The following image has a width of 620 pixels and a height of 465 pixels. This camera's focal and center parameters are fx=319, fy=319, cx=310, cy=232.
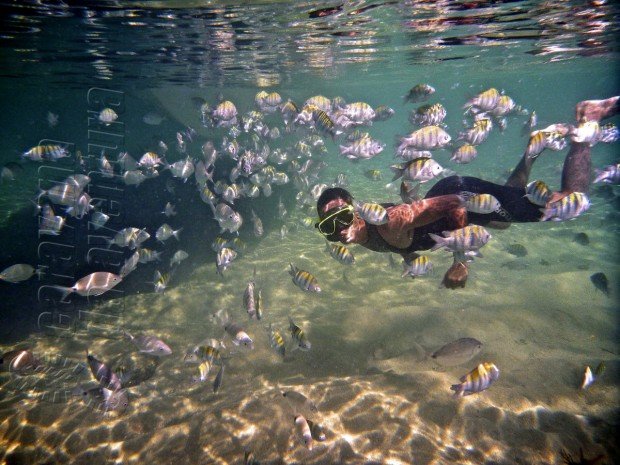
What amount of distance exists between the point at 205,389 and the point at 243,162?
23.3 feet

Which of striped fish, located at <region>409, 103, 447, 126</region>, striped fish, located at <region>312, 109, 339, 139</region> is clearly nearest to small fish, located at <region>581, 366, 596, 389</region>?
striped fish, located at <region>409, 103, 447, 126</region>

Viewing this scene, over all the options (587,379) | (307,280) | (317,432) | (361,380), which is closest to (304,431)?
(317,432)

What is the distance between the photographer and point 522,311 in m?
7.97

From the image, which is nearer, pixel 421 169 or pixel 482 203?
pixel 482 203

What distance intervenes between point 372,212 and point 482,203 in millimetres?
1740

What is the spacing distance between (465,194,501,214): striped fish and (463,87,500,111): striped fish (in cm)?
503

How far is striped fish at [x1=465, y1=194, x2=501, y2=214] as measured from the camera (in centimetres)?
484

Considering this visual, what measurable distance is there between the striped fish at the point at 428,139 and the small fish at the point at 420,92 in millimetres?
1820

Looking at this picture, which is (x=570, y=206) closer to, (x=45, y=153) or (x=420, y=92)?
(x=420, y=92)

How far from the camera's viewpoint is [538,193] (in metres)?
5.19

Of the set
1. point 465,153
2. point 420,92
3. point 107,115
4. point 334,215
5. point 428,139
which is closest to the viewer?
point 334,215

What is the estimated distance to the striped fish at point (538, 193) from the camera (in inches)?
203

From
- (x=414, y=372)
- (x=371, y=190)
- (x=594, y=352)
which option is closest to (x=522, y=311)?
(x=594, y=352)

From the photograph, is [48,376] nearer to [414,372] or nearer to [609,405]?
[414,372]
